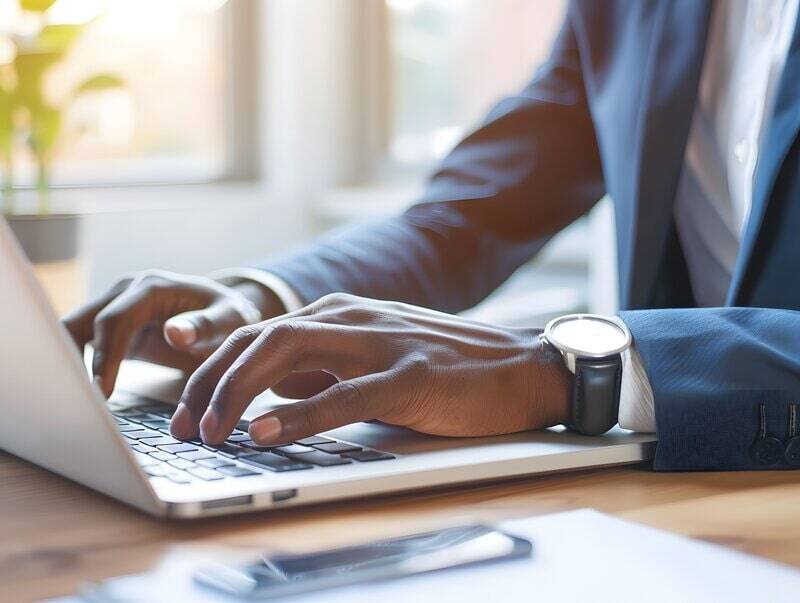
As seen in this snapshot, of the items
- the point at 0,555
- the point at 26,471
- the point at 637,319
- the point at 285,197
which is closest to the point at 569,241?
the point at 285,197

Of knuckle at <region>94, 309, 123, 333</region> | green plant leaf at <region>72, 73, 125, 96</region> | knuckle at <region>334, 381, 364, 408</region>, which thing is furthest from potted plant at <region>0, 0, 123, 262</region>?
knuckle at <region>334, 381, 364, 408</region>

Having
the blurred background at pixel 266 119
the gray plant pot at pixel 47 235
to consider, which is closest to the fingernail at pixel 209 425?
the gray plant pot at pixel 47 235

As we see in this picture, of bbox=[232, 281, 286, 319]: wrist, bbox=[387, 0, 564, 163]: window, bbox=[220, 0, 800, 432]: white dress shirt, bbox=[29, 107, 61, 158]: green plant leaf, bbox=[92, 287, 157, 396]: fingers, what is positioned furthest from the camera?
bbox=[387, 0, 564, 163]: window

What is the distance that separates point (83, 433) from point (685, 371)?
39cm

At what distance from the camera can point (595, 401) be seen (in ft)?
2.28

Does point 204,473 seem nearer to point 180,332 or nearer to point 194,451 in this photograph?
point 194,451

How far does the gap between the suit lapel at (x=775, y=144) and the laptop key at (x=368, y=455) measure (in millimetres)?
462

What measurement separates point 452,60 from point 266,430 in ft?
7.40

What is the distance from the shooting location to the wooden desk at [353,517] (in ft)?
1.62

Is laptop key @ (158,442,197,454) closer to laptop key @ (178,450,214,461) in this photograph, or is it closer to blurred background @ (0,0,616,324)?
laptop key @ (178,450,214,461)

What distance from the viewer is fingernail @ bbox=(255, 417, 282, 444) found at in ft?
2.00

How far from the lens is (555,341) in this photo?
0.74 meters

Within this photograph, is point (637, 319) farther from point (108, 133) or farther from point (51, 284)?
point (108, 133)

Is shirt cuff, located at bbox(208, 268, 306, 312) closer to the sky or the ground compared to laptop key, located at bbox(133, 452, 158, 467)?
closer to the sky
